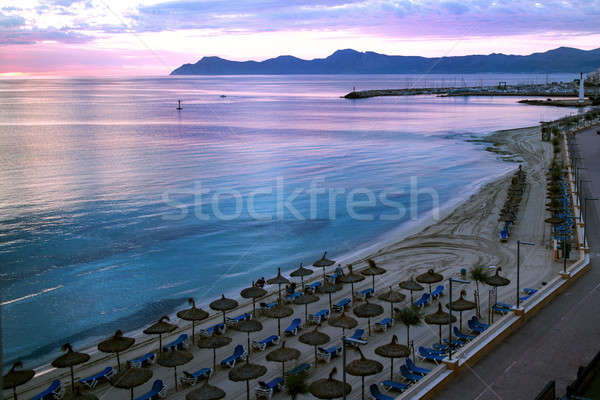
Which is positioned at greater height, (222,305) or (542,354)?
(222,305)

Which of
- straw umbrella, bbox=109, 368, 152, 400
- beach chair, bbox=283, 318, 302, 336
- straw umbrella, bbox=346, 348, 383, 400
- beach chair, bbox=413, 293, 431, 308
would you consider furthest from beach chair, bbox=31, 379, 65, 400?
beach chair, bbox=413, 293, 431, 308

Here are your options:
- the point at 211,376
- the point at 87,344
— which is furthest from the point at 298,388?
the point at 87,344

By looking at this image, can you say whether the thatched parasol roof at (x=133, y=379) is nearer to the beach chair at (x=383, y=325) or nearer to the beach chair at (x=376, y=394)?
the beach chair at (x=376, y=394)

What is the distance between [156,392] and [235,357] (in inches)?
87.4

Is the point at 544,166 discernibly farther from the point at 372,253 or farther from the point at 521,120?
the point at 521,120

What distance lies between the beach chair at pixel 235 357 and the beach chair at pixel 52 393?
3.64m

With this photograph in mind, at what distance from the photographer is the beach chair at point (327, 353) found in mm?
13383

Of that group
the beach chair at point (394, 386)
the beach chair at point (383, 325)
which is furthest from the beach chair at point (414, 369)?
the beach chair at point (383, 325)

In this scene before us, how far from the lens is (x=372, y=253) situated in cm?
2409

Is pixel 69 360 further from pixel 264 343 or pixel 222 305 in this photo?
pixel 264 343

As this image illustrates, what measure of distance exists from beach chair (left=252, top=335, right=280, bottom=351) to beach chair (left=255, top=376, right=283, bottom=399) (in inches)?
83.4

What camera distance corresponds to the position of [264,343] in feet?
47.2

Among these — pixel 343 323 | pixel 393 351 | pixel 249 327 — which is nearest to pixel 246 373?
pixel 249 327

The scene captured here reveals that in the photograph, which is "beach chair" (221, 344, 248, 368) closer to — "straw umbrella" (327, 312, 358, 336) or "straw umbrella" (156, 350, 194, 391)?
"straw umbrella" (156, 350, 194, 391)
